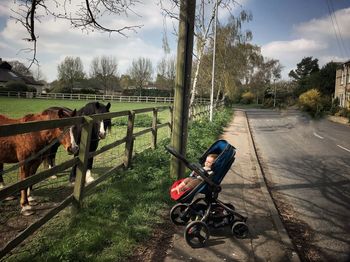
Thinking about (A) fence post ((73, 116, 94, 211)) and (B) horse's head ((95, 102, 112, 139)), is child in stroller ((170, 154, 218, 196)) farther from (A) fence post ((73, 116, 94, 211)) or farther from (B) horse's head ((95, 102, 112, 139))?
(B) horse's head ((95, 102, 112, 139))

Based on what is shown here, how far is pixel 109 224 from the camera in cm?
479

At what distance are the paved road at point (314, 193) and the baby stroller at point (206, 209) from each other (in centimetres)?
104

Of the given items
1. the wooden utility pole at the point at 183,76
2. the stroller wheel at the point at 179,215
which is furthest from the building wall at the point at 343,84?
the stroller wheel at the point at 179,215

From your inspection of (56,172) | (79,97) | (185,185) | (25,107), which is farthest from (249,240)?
(79,97)

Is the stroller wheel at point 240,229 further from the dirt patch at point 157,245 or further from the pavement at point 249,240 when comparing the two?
the dirt patch at point 157,245

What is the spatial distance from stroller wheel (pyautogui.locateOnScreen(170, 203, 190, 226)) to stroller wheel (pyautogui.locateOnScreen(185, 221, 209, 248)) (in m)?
0.37

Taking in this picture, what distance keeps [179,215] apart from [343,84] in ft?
157

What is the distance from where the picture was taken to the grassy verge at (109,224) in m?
3.96

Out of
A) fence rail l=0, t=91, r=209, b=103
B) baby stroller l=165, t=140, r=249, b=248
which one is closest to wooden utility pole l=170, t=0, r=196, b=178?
baby stroller l=165, t=140, r=249, b=248

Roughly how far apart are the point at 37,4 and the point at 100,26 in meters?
1.05

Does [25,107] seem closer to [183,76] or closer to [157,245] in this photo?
[183,76]

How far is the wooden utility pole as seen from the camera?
21.2ft

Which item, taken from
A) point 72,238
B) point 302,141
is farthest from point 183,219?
point 302,141

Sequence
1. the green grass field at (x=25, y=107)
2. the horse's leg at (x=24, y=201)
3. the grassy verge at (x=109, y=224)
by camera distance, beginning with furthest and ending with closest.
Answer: the green grass field at (x=25, y=107)
the horse's leg at (x=24, y=201)
the grassy verge at (x=109, y=224)
